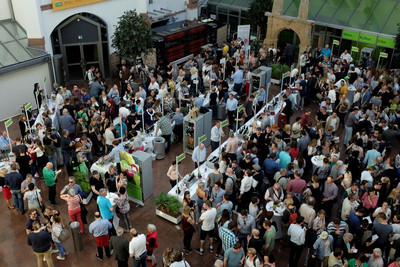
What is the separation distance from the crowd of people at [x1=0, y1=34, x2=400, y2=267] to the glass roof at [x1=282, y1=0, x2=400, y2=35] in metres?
3.97

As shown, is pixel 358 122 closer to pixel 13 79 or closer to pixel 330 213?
pixel 330 213

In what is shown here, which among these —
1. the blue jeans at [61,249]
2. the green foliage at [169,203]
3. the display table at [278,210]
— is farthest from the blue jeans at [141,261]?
the display table at [278,210]

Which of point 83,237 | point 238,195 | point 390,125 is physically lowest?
point 83,237

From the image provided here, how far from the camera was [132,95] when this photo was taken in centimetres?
1491

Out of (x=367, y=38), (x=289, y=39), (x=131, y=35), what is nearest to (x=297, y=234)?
(x=131, y=35)

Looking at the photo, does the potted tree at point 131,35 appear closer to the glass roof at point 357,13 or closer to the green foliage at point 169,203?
the glass roof at point 357,13

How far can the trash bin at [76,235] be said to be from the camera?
929 cm

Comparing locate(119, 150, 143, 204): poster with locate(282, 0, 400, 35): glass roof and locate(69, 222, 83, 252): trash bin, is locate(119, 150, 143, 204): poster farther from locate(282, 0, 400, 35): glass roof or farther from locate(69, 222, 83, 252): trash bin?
locate(282, 0, 400, 35): glass roof

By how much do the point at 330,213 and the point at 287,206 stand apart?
2260mm

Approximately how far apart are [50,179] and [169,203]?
3191 mm

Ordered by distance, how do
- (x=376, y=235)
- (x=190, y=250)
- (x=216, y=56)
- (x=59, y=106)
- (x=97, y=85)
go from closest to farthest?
1. (x=376, y=235)
2. (x=190, y=250)
3. (x=59, y=106)
4. (x=97, y=85)
5. (x=216, y=56)

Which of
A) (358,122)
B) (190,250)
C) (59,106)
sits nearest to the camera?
(190,250)

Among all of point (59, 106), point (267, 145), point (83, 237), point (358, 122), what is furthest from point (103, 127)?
point (358, 122)

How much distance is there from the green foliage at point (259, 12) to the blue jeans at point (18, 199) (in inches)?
620
